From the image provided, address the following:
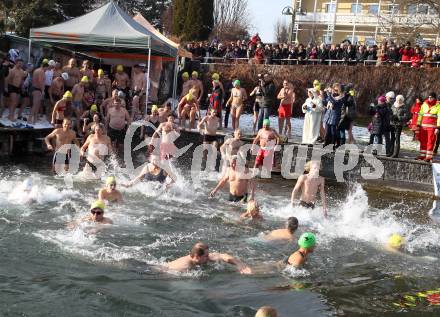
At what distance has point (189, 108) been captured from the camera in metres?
16.0

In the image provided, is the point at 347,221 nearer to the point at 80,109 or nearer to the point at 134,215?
the point at 134,215

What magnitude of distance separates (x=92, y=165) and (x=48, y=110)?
165 inches

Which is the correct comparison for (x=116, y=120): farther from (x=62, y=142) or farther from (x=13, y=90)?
(x=13, y=90)

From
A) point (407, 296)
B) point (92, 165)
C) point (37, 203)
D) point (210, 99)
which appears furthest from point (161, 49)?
point (407, 296)

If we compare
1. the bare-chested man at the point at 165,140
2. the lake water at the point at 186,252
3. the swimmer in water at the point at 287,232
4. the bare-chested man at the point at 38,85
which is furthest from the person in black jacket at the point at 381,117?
the bare-chested man at the point at 38,85

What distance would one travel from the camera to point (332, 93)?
1362cm

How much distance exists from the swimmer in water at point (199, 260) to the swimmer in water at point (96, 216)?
1.62 m

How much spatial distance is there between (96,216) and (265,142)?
5586mm

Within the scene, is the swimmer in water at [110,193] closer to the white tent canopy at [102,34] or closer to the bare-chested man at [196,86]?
the white tent canopy at [102,34]

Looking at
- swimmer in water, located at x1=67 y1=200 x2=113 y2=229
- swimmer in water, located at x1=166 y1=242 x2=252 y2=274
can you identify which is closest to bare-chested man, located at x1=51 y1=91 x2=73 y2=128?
swimmer in water, located at x1=67 y1=200 x2=113 y2=229

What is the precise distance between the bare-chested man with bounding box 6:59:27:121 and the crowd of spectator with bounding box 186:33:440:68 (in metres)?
13.0

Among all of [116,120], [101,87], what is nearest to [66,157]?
[116,120]

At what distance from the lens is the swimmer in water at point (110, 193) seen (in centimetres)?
955

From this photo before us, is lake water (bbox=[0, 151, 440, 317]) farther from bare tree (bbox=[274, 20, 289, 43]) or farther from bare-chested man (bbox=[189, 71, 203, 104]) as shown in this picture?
bare tree (bbox=[274, 20, 289, 43])
